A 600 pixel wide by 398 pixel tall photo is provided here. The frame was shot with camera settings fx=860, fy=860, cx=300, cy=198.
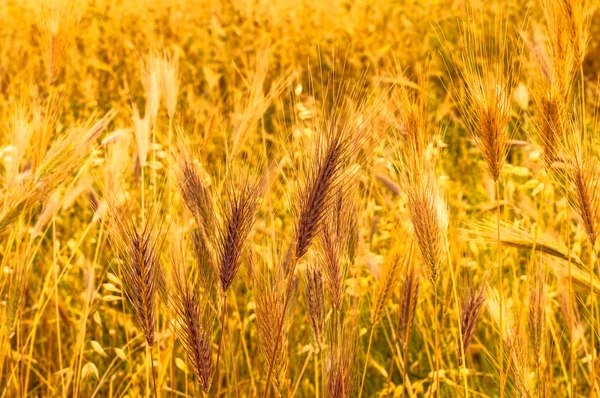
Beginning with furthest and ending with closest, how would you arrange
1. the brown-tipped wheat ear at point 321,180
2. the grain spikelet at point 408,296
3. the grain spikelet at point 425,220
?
the grain spikelet at point 408,296
the grain spikelet at point 425,220
the brown-tipped wheat ear at point 321,180

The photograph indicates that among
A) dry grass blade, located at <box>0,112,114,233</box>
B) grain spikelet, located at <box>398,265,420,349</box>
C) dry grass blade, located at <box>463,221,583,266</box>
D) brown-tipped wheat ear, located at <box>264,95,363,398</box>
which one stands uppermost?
brown-tipped wheat ear, located at <box>264,95,363,398</box>

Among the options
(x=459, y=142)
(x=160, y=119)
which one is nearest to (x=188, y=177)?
(x=160, y=119)

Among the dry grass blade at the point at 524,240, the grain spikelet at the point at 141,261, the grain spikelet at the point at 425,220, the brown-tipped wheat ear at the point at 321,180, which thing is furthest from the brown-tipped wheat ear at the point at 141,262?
the dry grass blade at the point at 524,240

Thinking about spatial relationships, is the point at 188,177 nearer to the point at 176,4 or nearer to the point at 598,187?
the point at 598,187

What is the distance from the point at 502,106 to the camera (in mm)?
1302

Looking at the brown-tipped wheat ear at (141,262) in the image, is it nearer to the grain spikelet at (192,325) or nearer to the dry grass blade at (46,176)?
the grain spikelet at (192,325)

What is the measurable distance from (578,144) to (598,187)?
0.10m

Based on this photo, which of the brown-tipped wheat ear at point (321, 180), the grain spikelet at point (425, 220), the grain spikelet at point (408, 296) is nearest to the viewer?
the brown-tipped wheat ear at point (321, 180)

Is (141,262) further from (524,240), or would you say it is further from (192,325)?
(524,240)

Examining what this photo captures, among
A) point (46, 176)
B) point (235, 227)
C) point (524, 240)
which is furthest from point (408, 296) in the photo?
point (46, 176)

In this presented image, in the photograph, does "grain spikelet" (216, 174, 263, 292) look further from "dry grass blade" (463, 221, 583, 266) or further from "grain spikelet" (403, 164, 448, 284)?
"dry grass blade" (463, 221, 583, 266)

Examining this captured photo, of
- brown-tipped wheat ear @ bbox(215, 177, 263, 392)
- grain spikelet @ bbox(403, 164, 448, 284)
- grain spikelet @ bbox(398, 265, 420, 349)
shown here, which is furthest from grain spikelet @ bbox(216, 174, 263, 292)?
grain spikelet @ bbox(398, 265, 420, 349)

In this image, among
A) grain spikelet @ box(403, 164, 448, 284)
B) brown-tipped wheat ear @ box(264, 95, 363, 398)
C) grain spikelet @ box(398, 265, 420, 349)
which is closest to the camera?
brown-tipped wheat ear @ box(264, 95, 363, 398)

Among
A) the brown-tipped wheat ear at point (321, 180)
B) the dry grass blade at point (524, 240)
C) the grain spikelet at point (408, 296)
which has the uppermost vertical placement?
the brown-tipped wheat ear at point (321, 180)
